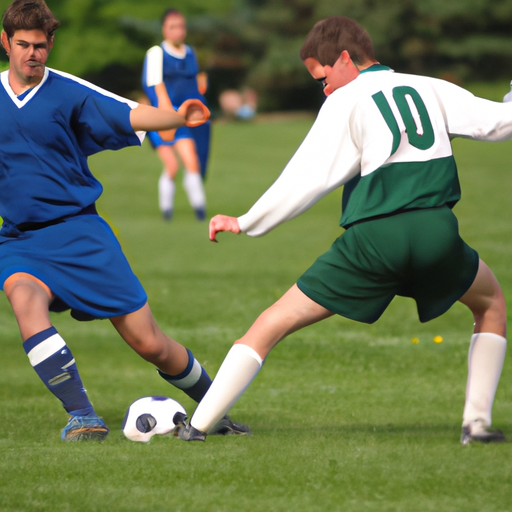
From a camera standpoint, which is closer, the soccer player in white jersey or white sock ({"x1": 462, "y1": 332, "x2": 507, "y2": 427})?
the soccer player in white jersey

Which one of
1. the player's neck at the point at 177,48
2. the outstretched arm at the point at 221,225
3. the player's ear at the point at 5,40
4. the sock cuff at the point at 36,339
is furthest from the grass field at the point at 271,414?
the player's neck at the point at 177,48

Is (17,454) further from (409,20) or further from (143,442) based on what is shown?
(409,20)

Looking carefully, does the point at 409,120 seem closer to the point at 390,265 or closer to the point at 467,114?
the point at 467,114

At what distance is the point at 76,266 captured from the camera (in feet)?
16.1

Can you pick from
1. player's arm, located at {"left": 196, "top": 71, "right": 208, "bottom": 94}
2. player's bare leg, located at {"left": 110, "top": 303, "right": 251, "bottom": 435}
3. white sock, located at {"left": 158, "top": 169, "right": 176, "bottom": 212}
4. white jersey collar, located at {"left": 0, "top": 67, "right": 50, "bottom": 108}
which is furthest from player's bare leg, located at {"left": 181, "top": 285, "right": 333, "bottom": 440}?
white sock, located at {"left": 158, "top": 169, "right": 176, "bottom": 212}

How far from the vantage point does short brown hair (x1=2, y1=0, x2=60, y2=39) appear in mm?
4816

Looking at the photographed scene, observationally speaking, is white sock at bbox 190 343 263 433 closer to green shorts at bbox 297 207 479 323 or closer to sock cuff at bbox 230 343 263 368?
sock cuff at bbox 230 343 263 368

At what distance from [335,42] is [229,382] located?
1453 mm

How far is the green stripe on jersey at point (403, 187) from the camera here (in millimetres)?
4289

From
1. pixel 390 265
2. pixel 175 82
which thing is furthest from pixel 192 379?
pixel 175 82

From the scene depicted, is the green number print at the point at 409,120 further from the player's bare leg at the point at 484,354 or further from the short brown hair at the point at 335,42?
the player's bare leg at the point at 484,354

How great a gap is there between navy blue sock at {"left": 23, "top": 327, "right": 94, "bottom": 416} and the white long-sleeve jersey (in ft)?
3.47

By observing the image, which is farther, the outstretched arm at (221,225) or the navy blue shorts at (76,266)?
the navy blue shorts at (76,266)

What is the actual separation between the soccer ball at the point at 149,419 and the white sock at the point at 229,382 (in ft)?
1.54
